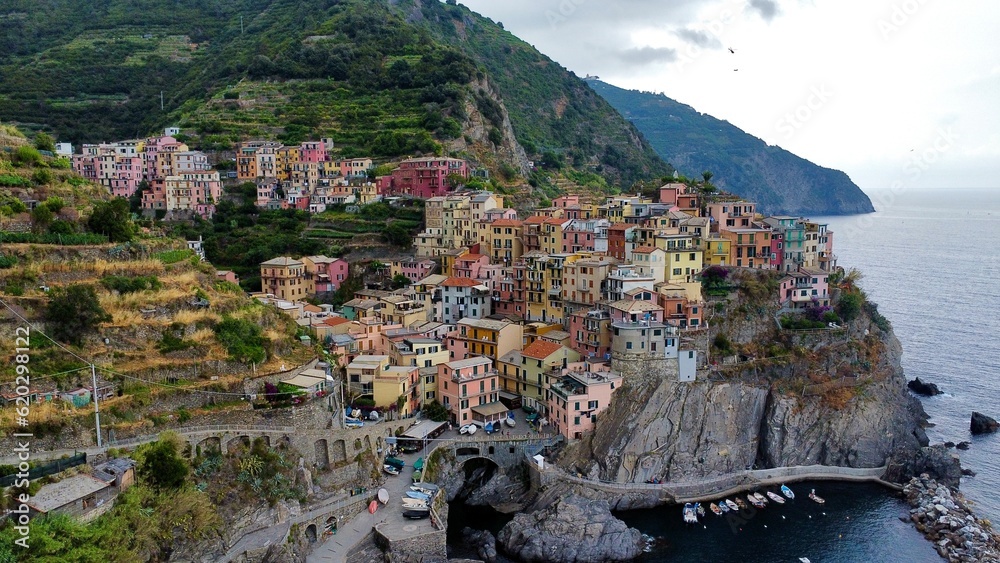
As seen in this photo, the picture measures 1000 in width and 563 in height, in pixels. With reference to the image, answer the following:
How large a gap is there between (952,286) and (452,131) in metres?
66.1

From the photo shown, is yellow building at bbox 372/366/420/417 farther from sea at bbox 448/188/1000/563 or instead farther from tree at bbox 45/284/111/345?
tree at bbox 45/284/111/345

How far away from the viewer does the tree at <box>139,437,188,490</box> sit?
2835cm

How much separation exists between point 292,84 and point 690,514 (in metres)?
71.1

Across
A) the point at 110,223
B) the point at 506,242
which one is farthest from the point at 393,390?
the point at 506,242

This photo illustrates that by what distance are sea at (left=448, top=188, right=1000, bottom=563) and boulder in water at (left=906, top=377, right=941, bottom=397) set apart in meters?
0.60

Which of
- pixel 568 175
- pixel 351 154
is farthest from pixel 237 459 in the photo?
A: pixel 568 175

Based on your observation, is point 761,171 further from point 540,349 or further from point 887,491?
point 540,349

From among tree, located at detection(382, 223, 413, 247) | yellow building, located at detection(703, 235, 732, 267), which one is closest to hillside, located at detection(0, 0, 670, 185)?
tree, located at detection(382, 223, 413, 247)

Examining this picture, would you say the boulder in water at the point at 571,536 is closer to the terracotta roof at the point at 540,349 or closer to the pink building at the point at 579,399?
the pink building at the point at 579,399

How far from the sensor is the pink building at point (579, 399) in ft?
139

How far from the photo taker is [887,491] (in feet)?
146

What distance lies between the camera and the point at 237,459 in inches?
1252

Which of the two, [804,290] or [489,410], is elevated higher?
[804,290]

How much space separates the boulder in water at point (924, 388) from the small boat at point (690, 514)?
3057 cm
